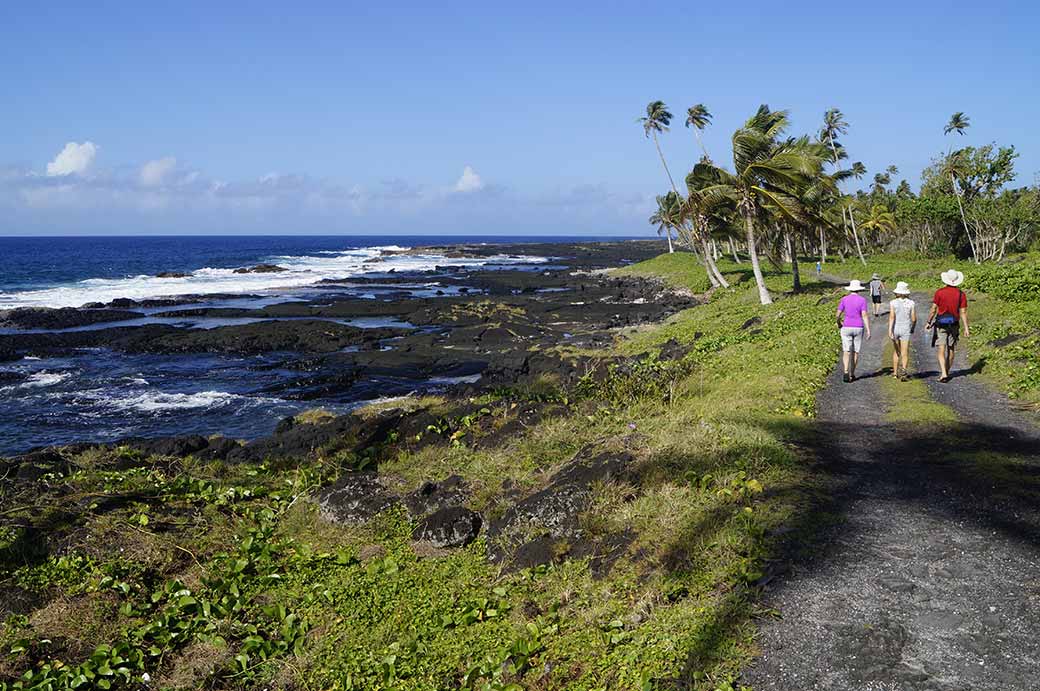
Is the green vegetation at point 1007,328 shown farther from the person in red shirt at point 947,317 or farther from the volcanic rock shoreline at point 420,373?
the volcanic rock shoreline at point 420,373

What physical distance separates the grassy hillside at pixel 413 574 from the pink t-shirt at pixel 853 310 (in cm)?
207

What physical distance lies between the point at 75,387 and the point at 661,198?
2988 inches

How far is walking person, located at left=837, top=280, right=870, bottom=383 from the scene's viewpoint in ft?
41.5

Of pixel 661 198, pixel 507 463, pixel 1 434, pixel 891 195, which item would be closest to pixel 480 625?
pixel 507 463

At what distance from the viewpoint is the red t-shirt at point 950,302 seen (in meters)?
12.5

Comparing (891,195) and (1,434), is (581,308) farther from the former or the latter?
(891,195)

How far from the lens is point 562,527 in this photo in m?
7.93

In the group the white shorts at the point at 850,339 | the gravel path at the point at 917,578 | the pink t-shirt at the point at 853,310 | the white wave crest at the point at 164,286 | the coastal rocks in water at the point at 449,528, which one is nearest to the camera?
the gravel path at the point at 917,578

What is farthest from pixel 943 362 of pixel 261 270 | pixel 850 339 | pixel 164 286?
pixel 261 270

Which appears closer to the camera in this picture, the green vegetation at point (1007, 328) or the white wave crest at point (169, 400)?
the green vegetation at point (1007, 328)

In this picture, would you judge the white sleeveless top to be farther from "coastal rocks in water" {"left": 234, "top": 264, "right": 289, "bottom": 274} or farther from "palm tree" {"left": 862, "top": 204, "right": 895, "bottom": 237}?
"coastal rocks in water" {"left": 234, "top": 264, "right": 289, "bottom": 274}

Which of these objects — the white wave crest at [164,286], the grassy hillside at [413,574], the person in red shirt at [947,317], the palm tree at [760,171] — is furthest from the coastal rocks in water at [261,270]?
the person in red shirt at [947,317]

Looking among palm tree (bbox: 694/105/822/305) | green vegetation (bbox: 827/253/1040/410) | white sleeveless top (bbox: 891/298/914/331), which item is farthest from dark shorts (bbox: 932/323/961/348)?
palm tree (bbox: 694/105/822/305)

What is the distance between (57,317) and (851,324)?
4446 centimetres
